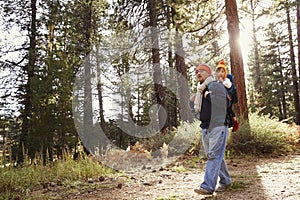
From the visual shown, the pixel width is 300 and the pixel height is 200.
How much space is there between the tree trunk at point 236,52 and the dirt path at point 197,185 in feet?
8.79

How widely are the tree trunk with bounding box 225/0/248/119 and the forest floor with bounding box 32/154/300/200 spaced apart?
9.13 feet

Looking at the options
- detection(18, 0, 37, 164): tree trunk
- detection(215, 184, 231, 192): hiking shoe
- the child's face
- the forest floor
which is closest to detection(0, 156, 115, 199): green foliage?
the forest floor

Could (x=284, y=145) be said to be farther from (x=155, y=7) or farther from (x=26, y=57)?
(x=26, y=57)

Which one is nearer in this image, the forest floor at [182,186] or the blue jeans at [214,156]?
the blue jeans at [214,156]

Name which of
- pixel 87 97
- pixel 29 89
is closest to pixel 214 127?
pixel 29 89

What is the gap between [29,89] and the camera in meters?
13.2

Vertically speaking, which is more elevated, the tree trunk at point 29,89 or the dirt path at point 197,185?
the tree trunk at point 29,89

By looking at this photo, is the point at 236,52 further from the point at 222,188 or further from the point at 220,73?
the point at 222,188

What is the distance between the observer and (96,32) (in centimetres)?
1773

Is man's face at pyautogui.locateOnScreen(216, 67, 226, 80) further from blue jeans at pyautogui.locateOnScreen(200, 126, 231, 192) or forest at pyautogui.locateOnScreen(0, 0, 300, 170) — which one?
forest at pyautogui.locateOnScreen(0, 0, 300, 170)

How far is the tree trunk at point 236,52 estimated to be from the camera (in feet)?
28.9

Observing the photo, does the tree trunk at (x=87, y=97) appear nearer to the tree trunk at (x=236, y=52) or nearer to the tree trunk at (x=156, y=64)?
the tree trunk at (x=156, y=64)

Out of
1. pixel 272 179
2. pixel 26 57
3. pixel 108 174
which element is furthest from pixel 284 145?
pixel 26 57

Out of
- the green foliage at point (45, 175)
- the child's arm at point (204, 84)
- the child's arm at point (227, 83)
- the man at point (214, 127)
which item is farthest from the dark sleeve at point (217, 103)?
the green foliage at point (45, 175)
